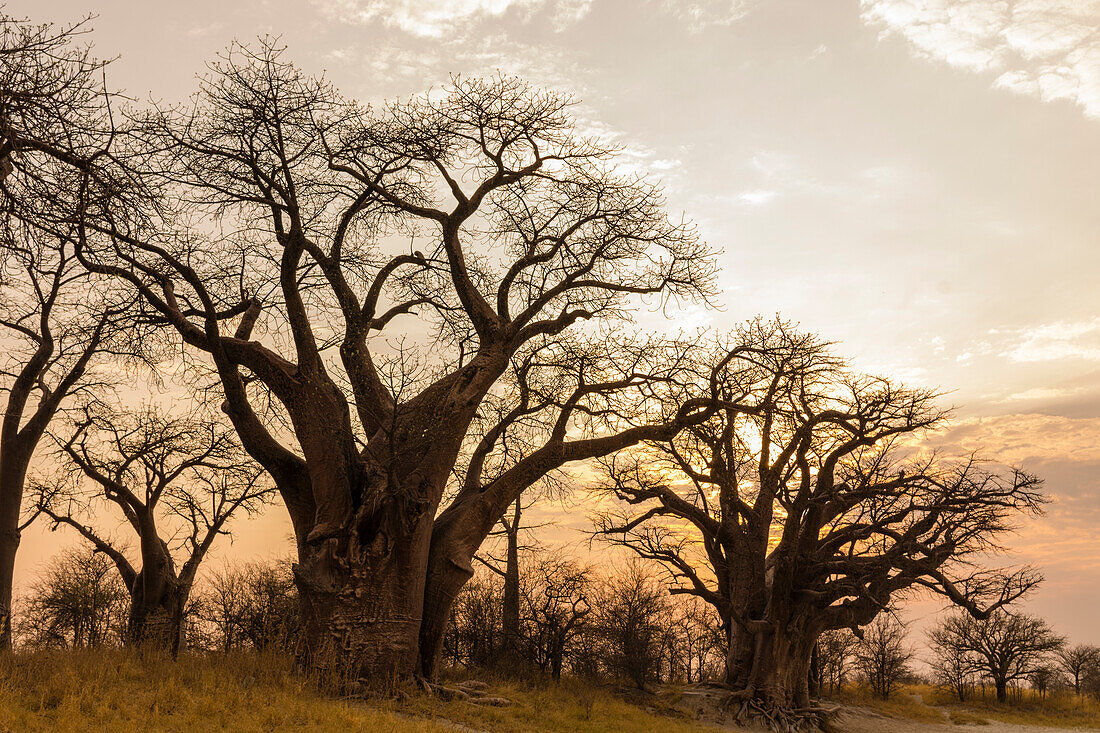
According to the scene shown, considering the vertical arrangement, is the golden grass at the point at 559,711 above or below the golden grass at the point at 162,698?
A: below

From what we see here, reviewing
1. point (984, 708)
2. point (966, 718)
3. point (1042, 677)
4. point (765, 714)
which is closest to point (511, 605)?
point (765, 714)

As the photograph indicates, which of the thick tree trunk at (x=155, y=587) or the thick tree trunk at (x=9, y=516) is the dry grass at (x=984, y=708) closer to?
the thick tree trunk at (x=155, y=587)

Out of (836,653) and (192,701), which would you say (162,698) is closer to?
(192,701)

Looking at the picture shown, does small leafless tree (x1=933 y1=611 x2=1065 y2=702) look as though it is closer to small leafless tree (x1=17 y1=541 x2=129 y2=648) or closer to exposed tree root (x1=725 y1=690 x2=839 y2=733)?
exposed tree root (x1=725 y1=690 x2=839 y2=733)

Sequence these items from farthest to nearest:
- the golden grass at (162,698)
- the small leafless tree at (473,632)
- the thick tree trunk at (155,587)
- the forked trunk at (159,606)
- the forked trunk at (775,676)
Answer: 1. the small leafless tree at (473,632)
2. the forked trunk at (775,676)
3. the thick tree trunk at (155,587)
4. the forked trunk at (159,606)
5. the golden grass at (162,698)

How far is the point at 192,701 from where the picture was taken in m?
7.98

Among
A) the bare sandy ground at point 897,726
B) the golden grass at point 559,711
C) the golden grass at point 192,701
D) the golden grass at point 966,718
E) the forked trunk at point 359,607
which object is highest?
the forked trunk at point 359,607

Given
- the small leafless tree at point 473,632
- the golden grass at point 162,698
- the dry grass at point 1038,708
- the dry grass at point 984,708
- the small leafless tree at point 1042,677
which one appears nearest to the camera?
the golden grass at point 162,698

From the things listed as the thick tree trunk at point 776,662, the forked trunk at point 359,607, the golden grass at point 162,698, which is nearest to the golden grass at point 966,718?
the thick tree trunk at point 776,662

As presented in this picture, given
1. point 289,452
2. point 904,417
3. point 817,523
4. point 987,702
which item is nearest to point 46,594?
point 289,452

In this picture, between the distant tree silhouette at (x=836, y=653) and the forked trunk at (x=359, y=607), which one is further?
the distant tree silhouette at (x=836, y=653)

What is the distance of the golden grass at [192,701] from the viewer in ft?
23.7

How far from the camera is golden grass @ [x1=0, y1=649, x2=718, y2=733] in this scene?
7.23m

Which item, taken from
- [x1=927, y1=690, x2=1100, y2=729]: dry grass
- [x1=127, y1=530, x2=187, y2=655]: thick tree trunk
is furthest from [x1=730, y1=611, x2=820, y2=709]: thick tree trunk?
[x1=927, y1=690, x2=1100, y2=729]: dry grass
